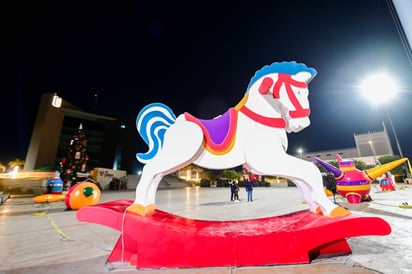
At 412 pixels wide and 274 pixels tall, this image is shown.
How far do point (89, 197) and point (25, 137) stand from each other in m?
21.9

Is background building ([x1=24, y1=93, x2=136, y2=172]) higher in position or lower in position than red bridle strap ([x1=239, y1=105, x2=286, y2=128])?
higher

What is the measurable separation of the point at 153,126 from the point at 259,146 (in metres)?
1.43

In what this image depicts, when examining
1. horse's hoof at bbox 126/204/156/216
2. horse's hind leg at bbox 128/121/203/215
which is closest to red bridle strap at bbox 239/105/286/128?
horse's hind leg at bbox 128/121/203/215

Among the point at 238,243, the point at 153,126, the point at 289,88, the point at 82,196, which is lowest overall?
the point at 238,243

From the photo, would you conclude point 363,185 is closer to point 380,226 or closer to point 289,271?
point 380,226

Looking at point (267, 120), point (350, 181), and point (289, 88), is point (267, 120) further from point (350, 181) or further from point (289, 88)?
point (350, 181)

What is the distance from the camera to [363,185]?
5.21 meters

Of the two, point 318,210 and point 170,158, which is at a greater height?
point 170,158

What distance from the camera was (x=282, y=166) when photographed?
2.02 meters

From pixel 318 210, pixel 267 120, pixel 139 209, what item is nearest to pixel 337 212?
pixel 318 210

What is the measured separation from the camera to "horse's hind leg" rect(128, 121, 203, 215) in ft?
6.98

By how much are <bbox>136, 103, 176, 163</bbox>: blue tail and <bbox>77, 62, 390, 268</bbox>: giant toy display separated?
0.04 ft

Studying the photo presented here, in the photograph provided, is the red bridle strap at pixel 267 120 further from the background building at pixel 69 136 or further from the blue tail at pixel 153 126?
the background building at pixel 69 136

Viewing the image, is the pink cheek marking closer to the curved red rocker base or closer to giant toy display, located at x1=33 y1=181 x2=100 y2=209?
the curved red rocker base
